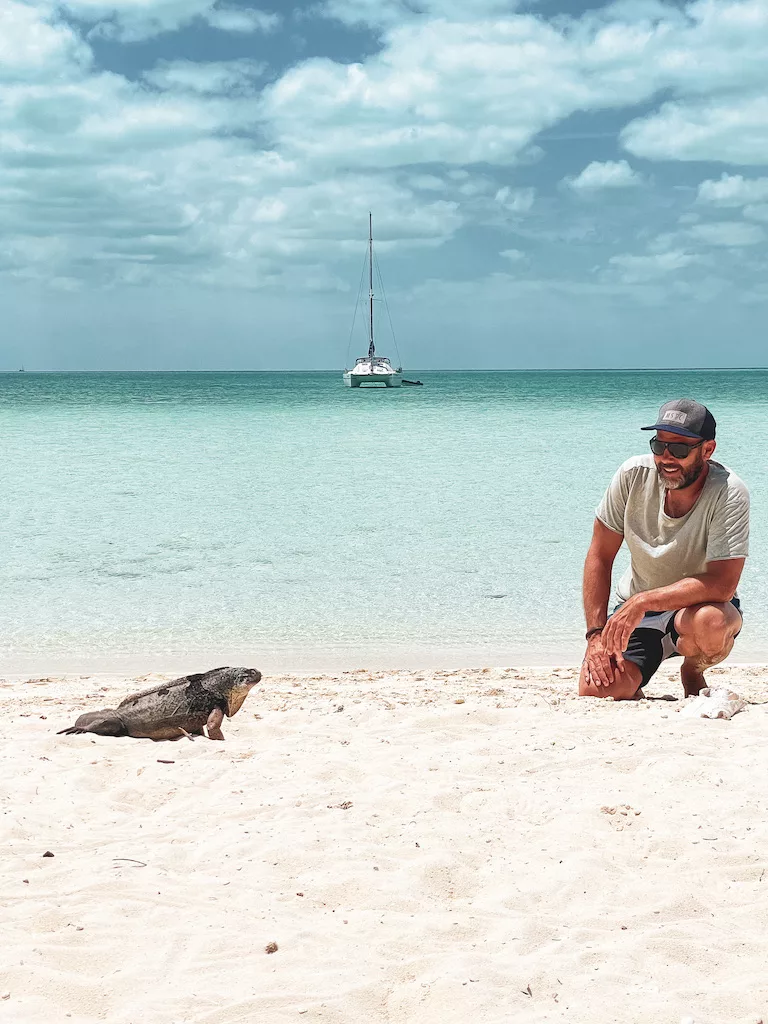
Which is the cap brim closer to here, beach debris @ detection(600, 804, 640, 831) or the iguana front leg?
beach debris @ detection(600, 804, 640, 831)

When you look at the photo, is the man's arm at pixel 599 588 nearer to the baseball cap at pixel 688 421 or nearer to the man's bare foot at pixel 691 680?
the man's bare foot at pixel 691 680

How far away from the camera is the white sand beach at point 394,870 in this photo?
2.48 metres

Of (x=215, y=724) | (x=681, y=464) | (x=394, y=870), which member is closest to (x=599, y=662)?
(x=681, y=464)

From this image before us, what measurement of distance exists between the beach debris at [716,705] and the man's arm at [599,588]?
1.47ft

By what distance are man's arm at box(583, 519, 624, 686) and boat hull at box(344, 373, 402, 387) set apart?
70.9m

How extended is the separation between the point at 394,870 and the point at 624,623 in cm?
211

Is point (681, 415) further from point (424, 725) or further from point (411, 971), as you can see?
point (411, 971)

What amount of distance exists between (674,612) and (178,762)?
2.68 m

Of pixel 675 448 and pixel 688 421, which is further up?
pixel 688 421

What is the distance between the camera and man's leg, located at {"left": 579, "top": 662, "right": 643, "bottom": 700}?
203 inches

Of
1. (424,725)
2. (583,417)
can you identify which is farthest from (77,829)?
(583,417)

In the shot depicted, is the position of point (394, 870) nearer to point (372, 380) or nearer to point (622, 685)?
point (622, 685)

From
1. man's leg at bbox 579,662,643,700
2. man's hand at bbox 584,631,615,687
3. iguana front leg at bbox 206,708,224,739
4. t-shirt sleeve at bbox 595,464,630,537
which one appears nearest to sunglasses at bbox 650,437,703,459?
t-shirt sleeve at bbox 595,464,630,537

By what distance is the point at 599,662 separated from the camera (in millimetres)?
5055
